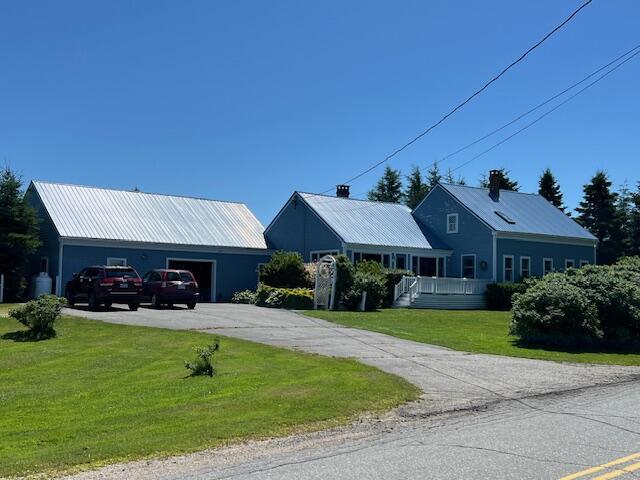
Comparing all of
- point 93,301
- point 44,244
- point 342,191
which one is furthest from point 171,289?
point 342,191

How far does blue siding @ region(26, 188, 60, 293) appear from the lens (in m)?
32.7

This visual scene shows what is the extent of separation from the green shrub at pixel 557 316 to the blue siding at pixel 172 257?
20.9 m

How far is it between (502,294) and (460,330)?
45.3 feet

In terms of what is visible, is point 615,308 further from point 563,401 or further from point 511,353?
point 563,401

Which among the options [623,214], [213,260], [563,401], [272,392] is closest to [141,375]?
[272,392]

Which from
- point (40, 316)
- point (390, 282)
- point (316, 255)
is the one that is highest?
point (316, 255)

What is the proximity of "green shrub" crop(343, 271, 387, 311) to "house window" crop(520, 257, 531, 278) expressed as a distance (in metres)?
12.4

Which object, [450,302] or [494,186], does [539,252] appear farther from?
[450,302]

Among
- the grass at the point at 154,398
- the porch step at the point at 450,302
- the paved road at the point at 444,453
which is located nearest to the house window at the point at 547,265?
the porch step at the point at 450,302

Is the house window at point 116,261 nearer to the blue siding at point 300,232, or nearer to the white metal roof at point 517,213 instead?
the blue siding at point 300,232

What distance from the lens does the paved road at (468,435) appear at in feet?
21.8

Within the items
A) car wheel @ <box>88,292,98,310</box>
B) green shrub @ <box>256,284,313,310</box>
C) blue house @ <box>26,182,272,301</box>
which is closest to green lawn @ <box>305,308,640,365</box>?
green shrub @ <box>256,284,313,310</box>

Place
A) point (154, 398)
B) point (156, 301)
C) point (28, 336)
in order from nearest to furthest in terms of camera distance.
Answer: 1. point (154, 398)
2. point (28, 336)
3. point (156, 301)

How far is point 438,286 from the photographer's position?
35.0m
